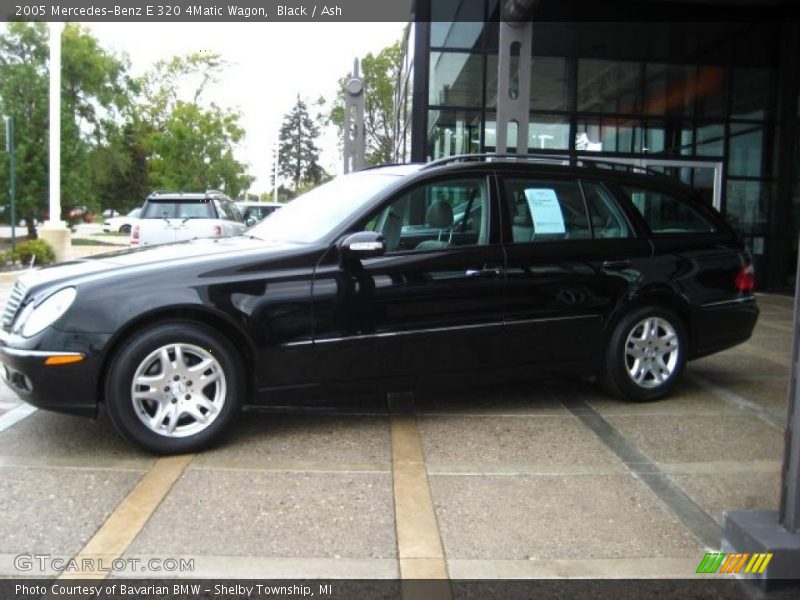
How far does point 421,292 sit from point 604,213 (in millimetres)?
1665

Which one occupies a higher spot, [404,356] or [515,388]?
[404,356]

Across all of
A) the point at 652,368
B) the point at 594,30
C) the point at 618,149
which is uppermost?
the point at 594,30

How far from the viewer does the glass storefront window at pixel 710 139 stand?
14188mm

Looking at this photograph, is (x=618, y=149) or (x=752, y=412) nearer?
(x=752, y=412)

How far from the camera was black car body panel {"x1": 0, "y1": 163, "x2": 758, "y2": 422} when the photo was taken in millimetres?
4230

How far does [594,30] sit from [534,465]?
37.7ft

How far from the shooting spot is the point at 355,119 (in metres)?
12.6

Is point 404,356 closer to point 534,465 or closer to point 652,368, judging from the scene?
point 534,465

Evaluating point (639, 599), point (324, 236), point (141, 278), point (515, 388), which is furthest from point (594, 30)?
point (639, 599)

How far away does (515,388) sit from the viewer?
6.14 metres

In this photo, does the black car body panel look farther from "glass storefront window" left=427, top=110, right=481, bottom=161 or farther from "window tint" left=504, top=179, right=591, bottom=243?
"glass storefront window" left=427, top=110, right=481, bottom=161

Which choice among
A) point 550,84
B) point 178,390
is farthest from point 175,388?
point 550,84

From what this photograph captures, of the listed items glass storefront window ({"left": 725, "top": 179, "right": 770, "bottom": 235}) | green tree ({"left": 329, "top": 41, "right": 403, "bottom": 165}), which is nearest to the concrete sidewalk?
glass storefront window ({"left": 725, "top": 179, "right": 770, "bottom": 235})

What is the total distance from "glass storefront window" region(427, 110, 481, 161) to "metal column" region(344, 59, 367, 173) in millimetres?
1390
